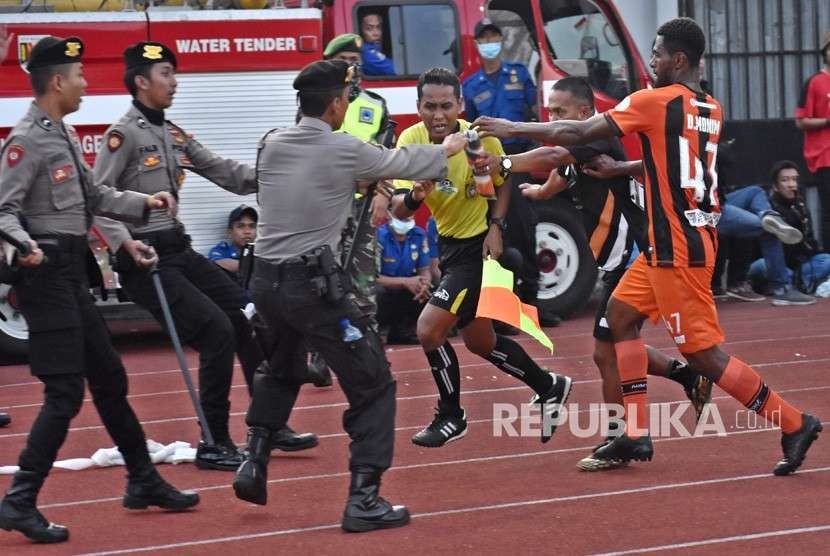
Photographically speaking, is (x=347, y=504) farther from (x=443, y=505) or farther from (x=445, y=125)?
(x=445, y=125)

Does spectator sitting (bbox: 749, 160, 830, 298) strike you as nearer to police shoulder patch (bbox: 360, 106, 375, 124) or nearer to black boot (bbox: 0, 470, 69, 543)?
police shoulder patch (bbox: 360, 106, 375, 124)

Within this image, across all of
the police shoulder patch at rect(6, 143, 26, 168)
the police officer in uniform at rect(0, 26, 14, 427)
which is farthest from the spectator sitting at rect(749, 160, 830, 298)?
the police shoulder patch at rect(6, 143, 26, 168)

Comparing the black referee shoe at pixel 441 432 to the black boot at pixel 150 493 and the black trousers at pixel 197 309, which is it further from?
the black boot at pixel 150 493

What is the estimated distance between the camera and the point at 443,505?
6.75 m

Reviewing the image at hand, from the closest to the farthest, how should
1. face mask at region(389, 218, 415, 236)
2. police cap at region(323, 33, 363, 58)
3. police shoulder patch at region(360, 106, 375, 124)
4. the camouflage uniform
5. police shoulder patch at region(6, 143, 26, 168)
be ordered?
police shoulder patch at region(6, 143, 26, 168)
the camouflage uniform
police shoulder patch at region(360, 106, 375, 124)
police cap at region(323, 33, 363, 58)
face mask at region(389, 218, 415, 236)

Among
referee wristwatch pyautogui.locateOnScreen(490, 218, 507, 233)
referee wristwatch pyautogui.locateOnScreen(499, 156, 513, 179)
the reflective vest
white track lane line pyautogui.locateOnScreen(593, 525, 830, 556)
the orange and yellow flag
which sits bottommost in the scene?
white track lane line pyautogui.locateOnScreen(593, 525, 830, 556)

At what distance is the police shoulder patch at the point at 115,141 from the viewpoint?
7609 millimetres

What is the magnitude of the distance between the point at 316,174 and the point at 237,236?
18.7 ft

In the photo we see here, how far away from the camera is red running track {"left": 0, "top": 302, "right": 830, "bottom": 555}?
6.12 m

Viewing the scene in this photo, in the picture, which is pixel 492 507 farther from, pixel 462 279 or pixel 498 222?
pixel 498 222

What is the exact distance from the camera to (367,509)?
6.32 m

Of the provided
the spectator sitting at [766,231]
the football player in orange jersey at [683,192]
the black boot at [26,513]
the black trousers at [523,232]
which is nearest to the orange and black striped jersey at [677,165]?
the football player in orange jersey at [683,192]

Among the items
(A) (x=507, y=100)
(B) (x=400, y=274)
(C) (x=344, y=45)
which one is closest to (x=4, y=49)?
(C) (x=344, y=45)

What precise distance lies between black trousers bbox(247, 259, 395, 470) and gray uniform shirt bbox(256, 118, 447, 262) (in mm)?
125
